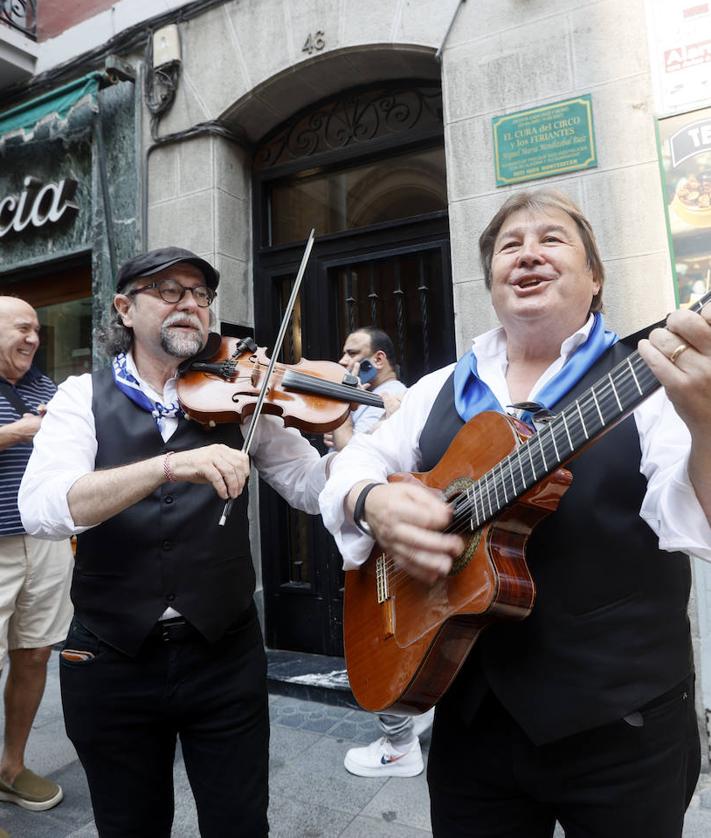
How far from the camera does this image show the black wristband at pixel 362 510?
1345 mm

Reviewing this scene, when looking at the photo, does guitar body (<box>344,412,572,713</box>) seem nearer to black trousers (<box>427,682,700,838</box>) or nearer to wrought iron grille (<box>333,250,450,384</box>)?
black trousers (<box>427,682,700,838</box>)

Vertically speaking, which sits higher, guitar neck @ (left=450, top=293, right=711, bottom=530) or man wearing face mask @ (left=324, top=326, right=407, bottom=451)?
man wearing face mask @ (left=324, top=326, right=407, bottom=451)

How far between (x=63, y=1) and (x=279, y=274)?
315cm

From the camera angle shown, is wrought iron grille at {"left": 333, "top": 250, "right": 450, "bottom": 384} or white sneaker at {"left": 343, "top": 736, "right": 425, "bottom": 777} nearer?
white sneaker at {"left": 343, "top": 736, "right": 425, "bottom": 777}

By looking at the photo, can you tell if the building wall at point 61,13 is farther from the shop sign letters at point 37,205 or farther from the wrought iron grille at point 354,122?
the wrought iron grille at point 354,122

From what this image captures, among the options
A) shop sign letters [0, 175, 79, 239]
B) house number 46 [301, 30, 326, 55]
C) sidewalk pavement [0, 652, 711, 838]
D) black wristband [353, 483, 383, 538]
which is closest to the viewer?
black wristband [353, 483, 383, 538]

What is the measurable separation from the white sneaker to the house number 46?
399 cm

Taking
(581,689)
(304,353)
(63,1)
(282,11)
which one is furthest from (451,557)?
(63,1)

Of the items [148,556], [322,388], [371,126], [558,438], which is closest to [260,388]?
[322,388]

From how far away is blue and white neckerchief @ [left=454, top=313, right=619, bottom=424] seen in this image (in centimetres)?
121

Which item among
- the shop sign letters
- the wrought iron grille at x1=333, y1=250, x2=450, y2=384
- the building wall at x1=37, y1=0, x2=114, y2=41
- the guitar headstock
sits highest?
the building wall at x1=37, y1=0, x2=114, y2=41

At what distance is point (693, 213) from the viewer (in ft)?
9.11

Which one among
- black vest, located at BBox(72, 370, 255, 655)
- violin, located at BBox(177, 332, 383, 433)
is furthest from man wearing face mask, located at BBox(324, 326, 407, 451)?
black vest, located at BBox(72, 370, 255, 655)

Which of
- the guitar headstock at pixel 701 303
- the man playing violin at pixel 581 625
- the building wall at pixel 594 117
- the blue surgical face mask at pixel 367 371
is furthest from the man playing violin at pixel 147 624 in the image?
the building wall at pixel 594 117
